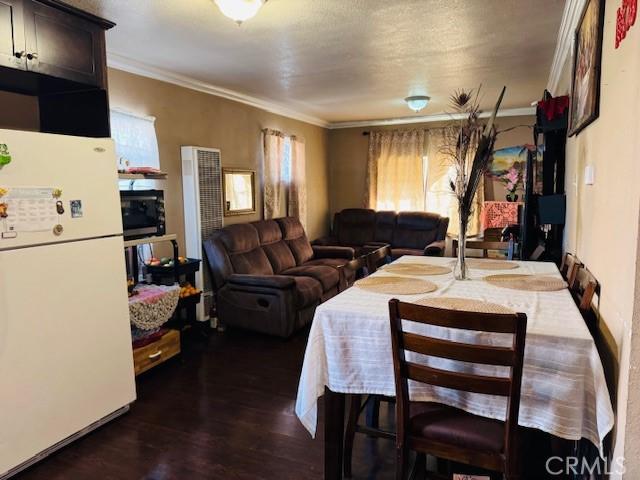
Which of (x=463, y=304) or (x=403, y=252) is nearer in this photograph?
(x=463, y=304)

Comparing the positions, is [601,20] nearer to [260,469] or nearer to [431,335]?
[431,335]

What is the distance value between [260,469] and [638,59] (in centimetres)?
222

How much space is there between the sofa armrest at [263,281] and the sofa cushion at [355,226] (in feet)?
9.50

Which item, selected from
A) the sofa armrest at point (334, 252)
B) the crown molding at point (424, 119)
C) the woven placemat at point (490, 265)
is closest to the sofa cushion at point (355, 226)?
the sofa armrest at point (334, 252)

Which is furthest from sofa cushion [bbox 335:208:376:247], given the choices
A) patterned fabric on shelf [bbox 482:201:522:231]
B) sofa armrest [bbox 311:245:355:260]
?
patterned fabric on shelf [bbox 482:201:522:231]

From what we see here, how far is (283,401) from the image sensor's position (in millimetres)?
2764

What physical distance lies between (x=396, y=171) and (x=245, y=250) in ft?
10.8

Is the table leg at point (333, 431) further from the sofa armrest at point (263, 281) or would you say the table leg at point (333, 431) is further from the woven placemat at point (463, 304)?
the sofa armrest at point (263, 281)

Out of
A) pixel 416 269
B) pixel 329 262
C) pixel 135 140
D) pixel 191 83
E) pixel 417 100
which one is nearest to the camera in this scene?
pixel 416 269

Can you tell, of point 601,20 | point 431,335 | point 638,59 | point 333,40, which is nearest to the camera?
point 638,59

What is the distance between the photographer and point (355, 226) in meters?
6.75

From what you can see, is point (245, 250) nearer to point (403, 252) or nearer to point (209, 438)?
point (209, 438)

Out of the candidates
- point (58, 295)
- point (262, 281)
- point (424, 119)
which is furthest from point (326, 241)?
point (58, 295)

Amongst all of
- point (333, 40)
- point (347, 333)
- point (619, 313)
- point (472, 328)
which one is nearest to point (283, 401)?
point (347, 333)
